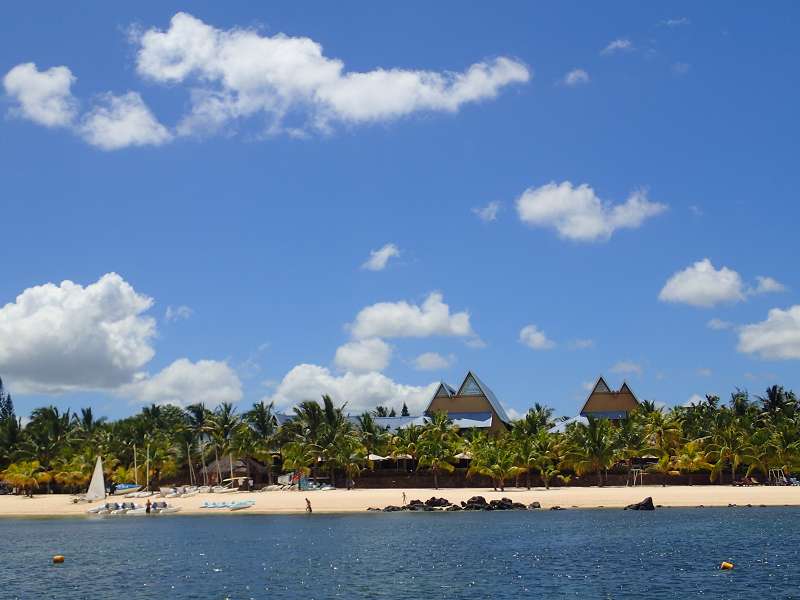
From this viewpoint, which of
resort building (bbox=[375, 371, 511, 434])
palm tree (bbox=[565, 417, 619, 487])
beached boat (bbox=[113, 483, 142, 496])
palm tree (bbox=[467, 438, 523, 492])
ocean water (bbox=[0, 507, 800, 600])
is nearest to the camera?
ocean water (bbox=[0, 507, 800, 600])

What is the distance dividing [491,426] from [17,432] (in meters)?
53.5

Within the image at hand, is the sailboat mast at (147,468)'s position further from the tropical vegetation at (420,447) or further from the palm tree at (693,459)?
the palm tree at (693,459)

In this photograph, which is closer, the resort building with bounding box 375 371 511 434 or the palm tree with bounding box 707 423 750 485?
the palm tree with bounding box 707 423 750 485

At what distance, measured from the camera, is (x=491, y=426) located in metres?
106

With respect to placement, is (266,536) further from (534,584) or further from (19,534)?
(534,584)

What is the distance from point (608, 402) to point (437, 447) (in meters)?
37.8

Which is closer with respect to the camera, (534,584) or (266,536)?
(534,584)

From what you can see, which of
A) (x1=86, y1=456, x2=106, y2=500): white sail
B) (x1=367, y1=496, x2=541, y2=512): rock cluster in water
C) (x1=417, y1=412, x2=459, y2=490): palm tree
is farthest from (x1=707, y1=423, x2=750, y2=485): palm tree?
(x1=86, y1=456, x2=106, y2=500): white sail

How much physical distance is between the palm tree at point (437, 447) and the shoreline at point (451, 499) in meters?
2.29

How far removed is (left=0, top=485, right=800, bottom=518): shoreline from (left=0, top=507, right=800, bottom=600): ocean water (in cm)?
422

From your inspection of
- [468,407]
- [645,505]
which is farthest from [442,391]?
[645,505]

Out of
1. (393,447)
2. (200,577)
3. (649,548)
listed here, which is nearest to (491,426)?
(393,447)

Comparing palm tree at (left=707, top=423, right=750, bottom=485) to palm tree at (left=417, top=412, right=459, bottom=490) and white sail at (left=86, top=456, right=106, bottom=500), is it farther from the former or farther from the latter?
white sail at (left=86, top=456, right=106, bottom=500)

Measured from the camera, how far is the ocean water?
3334cm
